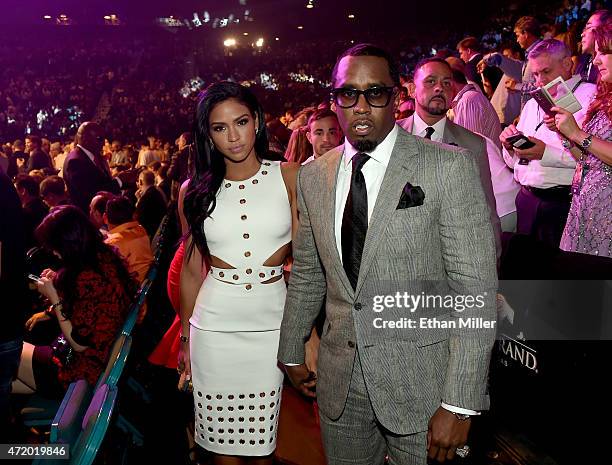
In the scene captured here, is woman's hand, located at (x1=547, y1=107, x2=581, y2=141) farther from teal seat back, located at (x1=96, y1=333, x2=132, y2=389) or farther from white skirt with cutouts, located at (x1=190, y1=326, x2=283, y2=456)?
teal seat back, located at (x1=96, y1=333, x2=132, y2=389)

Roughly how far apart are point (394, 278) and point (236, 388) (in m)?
1.34

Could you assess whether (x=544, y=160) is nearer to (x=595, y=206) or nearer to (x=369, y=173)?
(x=595, y=206)

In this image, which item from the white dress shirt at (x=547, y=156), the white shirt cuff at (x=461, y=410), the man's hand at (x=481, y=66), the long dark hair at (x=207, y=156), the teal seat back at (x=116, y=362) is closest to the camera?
the white shirt cuff at (x=461, y=410)

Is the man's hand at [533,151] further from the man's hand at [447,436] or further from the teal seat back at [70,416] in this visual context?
the teal seat back at [70,416]

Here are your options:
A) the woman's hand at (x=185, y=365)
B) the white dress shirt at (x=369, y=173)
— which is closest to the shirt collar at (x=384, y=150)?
the white dress shirt at (x=369, y=173)

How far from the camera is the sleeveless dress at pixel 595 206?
328 centimetres

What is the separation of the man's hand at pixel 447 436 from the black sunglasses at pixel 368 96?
1.01 metres

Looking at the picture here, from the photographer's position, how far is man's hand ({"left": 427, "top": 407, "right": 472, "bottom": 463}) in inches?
73.6

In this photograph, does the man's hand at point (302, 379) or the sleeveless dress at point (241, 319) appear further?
the sleeveless dress at point (241, 319)

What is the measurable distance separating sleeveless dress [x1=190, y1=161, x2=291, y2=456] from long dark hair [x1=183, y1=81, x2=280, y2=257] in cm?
Result: 5

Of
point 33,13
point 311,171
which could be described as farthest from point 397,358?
point 33,13

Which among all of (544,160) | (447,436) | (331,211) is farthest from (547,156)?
(447,436)

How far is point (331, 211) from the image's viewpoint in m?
2.10

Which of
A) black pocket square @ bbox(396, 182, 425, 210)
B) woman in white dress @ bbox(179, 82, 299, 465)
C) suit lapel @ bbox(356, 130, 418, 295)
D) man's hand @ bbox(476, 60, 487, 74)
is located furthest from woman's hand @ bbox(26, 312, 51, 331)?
man's hand @ bbox(476, 60, 487, 74)
